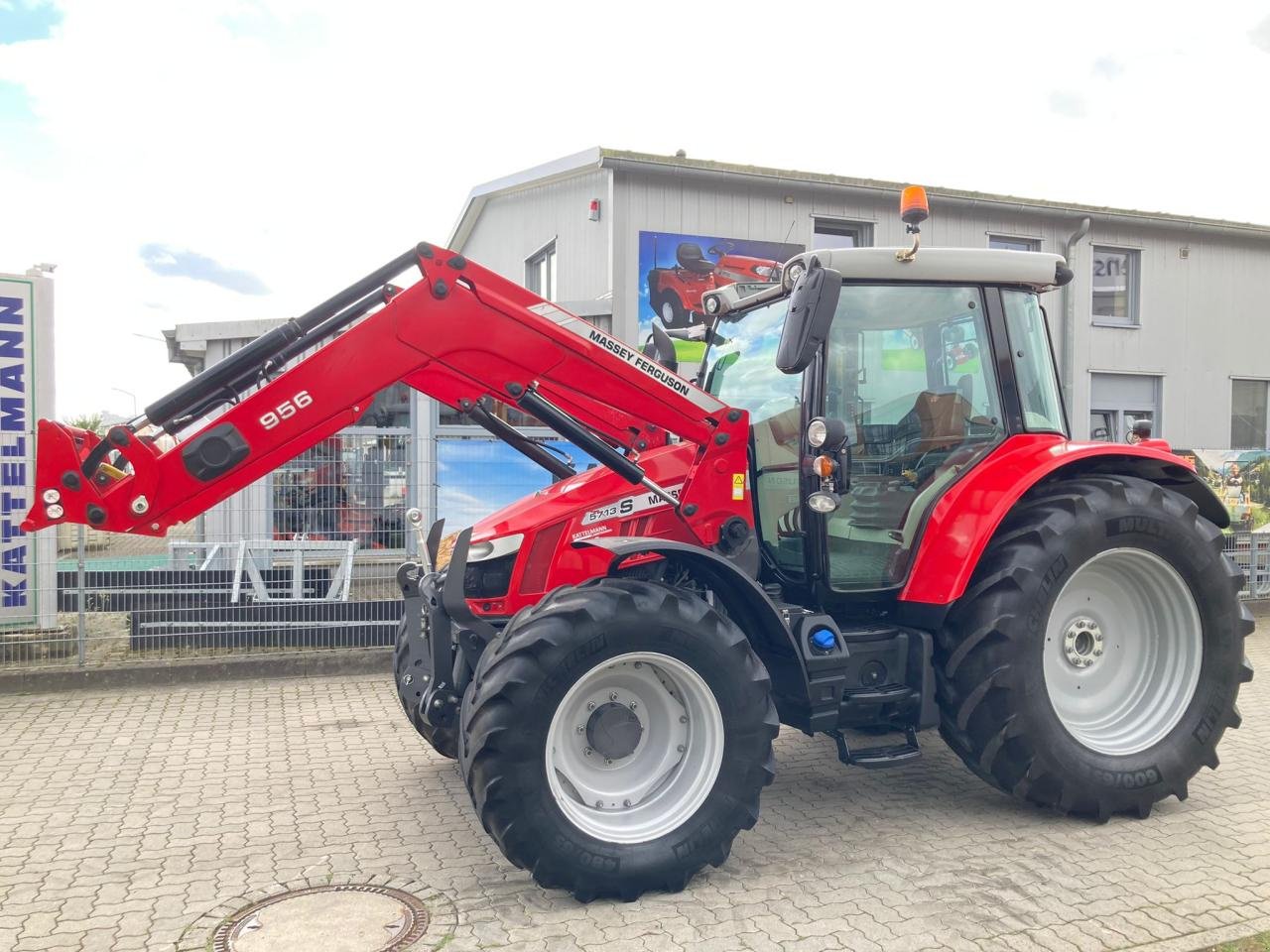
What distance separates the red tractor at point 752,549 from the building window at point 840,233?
9257mm

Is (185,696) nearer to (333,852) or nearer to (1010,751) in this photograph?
(333,852)

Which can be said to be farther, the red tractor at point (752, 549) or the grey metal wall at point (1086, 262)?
the grey metal wall at point (1086, 262)

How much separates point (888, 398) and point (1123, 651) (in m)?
1.66

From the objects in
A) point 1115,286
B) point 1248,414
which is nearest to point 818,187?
point 1115,286

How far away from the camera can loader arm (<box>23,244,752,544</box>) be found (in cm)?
362

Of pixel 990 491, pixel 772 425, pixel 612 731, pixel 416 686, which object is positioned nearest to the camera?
pixel 612 731

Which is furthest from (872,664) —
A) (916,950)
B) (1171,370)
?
(1171,370)

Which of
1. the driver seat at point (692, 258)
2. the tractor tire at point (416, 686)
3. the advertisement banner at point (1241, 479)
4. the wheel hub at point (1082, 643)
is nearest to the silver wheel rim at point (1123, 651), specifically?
the wheel hub at point (1082, 643)

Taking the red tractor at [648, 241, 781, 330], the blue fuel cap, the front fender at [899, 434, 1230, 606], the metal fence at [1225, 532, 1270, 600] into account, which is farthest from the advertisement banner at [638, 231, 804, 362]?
the blue fuel cap

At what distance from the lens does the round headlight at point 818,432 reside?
4078 millimetres

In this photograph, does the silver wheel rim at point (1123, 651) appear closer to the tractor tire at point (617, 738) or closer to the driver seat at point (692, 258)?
the tractor tire at point (617, 738)

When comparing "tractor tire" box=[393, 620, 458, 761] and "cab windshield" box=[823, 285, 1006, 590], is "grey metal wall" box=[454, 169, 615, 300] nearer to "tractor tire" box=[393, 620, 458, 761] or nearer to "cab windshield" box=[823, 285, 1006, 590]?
"cab windshield" box=[823, 285, 1006, 590]

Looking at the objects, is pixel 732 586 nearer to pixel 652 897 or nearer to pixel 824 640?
pixel 824 640

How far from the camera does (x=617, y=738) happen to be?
148 inches
